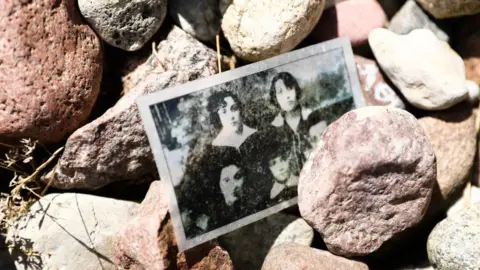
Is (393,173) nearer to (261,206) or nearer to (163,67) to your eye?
(261,206)

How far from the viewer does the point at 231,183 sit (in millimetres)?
1563

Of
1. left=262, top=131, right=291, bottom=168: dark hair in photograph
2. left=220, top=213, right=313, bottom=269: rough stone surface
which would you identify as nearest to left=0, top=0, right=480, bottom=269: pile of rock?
left=220, top=213, right=313, bottom=269: rough stone surface

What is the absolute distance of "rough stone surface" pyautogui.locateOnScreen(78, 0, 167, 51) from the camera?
1.51 meters

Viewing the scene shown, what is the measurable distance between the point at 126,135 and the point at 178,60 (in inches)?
11.9

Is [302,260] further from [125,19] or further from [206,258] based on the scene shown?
[125,19]

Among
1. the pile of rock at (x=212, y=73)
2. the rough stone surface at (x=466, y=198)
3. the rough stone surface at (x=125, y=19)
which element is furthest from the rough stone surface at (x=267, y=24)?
the rough stone surface at (x=466, y=198)

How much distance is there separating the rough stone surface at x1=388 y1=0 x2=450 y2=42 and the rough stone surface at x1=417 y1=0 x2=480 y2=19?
0.03 m

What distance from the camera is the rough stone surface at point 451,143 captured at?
172 centimetres

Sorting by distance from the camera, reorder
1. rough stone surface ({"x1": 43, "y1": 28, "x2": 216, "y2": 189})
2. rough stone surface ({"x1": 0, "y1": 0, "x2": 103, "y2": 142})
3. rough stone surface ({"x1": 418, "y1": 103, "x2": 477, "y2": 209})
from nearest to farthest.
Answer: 1. rough stone surface ({"x1": 0, "y1": 0, "x2": 103, "y2": 142})
2. rough stone surface ({"x1": 43, "y1": 28, "x2": 216, "y2": 189})
3. rough stone surface ({"x1": 418, "y1": 103, "x2": 477, "y2": 209})

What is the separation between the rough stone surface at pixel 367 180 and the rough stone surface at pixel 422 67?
19cm

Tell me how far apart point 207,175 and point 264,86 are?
346 mm

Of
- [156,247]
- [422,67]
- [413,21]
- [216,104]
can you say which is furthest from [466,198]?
[156,247]

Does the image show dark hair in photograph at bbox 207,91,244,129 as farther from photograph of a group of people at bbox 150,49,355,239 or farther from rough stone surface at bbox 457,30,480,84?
rough stone surface at bbox 457,30,480,84

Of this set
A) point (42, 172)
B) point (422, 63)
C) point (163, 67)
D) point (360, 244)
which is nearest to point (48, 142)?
point (42, 172)
